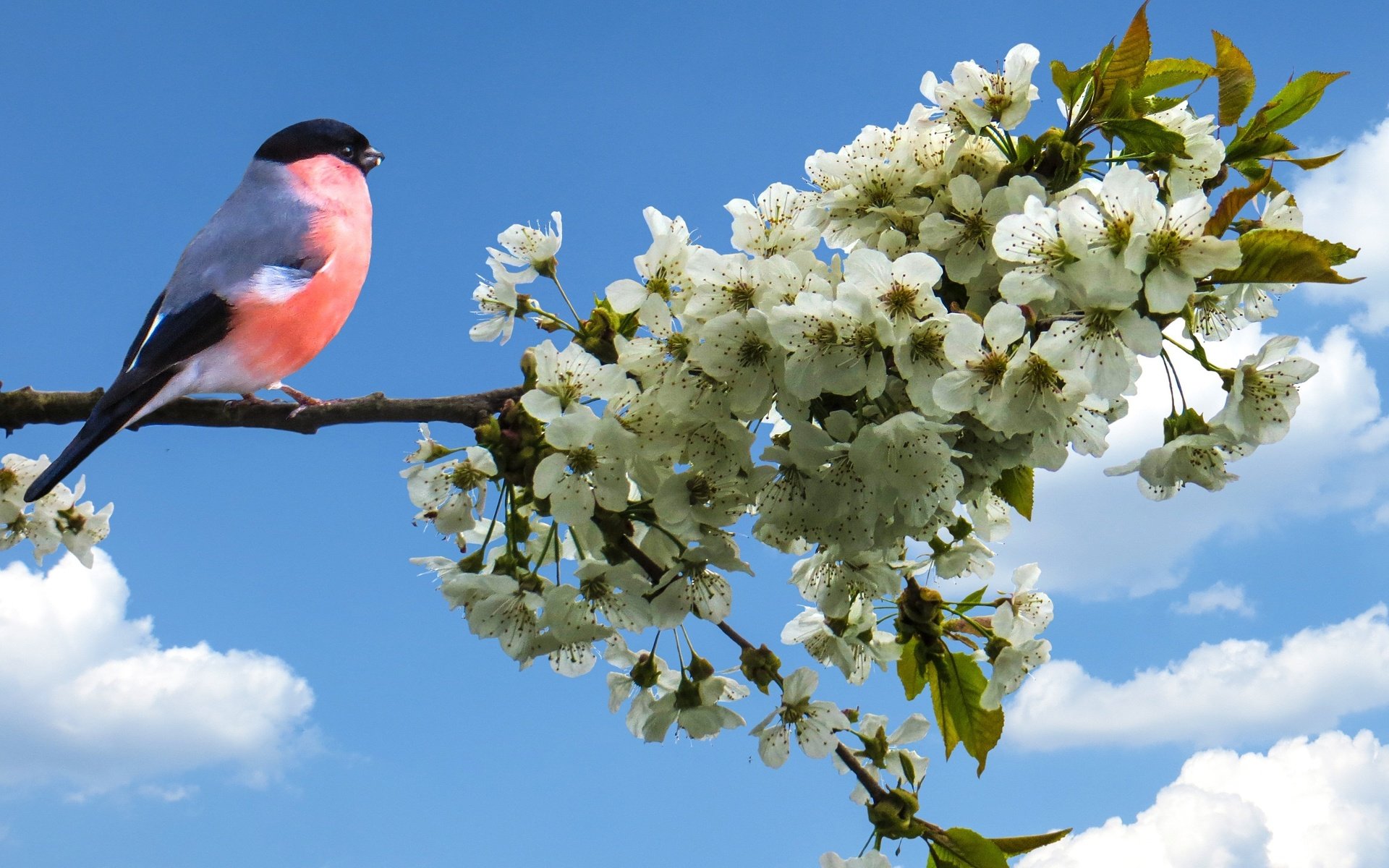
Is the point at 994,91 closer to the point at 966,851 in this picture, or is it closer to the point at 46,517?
the point at 966,851

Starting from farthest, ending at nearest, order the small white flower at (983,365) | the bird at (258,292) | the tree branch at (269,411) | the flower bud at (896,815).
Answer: the bird at (258,292), the flower bud at (896,815), the tree branch at (269,411), the small white flower at (983,365)

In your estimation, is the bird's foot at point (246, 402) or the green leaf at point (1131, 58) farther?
the bird's foot at point (246, 402)

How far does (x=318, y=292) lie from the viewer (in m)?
3.20

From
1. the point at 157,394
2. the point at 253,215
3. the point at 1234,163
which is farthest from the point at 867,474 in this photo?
the point at 253,215

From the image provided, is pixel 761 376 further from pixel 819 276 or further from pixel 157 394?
pixel 157 394

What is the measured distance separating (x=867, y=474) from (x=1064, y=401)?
0.33 m

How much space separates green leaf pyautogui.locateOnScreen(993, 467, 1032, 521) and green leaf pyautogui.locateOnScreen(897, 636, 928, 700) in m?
0.43

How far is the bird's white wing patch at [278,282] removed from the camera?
2990 mm

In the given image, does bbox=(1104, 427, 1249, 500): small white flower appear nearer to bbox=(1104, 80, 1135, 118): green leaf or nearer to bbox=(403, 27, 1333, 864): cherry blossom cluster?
bbox=(403, 27, 1333, 864): cherry blossom cluster

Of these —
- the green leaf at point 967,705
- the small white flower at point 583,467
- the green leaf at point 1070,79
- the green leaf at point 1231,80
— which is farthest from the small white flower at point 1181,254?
the green leaf at point 967,705

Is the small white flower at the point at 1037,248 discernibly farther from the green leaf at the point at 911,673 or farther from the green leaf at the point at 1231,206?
the green leaf at the point at 911,673

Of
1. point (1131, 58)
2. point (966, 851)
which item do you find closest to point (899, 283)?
point (1131, 58)

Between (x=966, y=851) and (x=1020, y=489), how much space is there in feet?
2.41

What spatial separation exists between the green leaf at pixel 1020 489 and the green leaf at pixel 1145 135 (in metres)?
0.63
